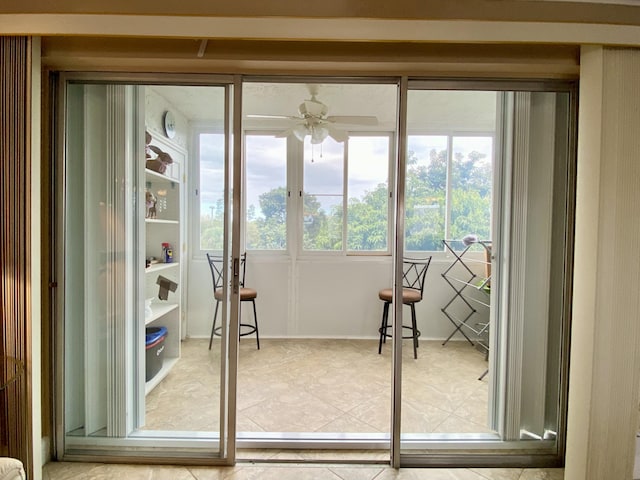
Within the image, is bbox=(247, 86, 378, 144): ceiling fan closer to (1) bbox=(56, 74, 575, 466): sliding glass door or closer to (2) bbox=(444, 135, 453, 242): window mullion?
(1) bbox=(56, 74, 575, 466): sliding glass door

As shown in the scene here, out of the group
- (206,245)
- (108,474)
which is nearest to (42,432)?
(108,474)

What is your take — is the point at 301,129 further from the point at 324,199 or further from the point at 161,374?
the point at 161,374

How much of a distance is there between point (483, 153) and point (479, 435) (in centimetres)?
204

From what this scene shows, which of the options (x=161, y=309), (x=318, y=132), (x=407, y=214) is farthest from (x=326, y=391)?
(x=318, y=132)

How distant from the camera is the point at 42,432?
1567 mm

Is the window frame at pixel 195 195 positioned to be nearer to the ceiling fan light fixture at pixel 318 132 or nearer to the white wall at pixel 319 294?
the ceiling fan light fixture at pixel 318 132

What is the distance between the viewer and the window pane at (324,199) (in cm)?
338

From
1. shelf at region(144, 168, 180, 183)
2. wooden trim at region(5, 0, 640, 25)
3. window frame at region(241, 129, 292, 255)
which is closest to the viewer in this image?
wooden trim at region(5, 0, 640, 25)

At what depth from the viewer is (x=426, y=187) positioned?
2332 millimetres

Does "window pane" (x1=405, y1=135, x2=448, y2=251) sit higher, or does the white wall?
"window pane" (x1=405, y1=135, x2=448, y2=251)

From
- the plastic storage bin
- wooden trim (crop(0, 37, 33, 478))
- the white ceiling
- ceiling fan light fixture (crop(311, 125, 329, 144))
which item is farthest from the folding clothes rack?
wooden trim (crop(0, 37, 33, 478))

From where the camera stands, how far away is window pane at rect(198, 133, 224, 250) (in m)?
1.63

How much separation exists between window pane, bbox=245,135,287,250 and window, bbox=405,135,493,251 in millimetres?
1590

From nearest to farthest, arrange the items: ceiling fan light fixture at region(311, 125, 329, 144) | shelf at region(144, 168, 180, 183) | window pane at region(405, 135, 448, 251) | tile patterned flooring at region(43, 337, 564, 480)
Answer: tile patterned flooring at region(43, 337, 564, 480)
shelf at region(144, 168, 180, 183)
window pane at region(405, 135, 448, 251)
ceiling fan light fixture at region(311, 125, 329, 144)
